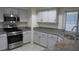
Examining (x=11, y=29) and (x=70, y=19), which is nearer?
(x=70, y=19)

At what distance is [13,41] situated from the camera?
1.22 metres

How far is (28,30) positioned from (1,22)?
49cm

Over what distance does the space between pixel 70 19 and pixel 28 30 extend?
65cm

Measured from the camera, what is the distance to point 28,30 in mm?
1073

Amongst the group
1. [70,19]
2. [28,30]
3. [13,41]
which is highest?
[70,19]
